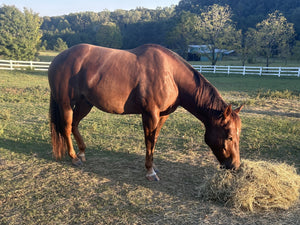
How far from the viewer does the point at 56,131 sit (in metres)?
4.46

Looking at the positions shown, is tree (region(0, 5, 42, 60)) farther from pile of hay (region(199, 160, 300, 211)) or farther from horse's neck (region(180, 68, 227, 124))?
pile of hay (region(199, 160, 300, 211))

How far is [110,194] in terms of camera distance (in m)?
3.29

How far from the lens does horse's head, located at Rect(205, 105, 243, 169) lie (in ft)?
10.8

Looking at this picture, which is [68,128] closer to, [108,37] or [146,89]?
[146,89]

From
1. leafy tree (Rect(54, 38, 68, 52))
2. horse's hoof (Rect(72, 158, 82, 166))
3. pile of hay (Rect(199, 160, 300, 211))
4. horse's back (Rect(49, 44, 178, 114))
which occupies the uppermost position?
leafy tree (Rect(54, 38, 68, 52))

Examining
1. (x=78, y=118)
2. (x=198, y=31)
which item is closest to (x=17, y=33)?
(x=198, y=31)

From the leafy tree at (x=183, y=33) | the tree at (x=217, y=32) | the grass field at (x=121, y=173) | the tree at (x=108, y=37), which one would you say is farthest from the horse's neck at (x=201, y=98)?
the tree at (x=108, y=37)

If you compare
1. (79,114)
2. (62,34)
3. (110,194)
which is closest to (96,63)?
(79,114)

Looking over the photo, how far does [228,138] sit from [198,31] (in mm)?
33945

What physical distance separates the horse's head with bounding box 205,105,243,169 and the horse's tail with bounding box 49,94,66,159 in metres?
2.82

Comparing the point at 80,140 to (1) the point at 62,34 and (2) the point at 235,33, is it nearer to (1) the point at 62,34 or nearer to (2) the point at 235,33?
(2) the point at 235,33

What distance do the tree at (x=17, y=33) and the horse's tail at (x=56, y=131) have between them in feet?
121

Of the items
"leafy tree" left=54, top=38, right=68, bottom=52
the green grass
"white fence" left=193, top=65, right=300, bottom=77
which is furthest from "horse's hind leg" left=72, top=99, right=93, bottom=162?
"leafy tree" left=54, top=38, right=68, bottom=52

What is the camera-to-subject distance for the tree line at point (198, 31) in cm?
3134
